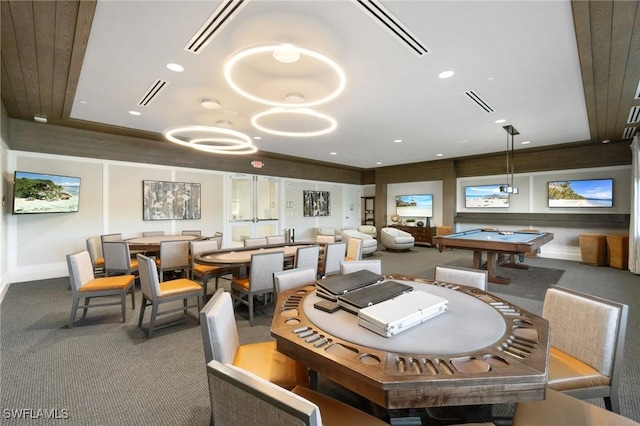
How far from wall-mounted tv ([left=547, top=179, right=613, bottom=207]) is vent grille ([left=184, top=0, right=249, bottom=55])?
9.10m

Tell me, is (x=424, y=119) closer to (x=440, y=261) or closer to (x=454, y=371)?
(x=440, y=261)

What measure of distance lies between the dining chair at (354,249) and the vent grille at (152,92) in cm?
365

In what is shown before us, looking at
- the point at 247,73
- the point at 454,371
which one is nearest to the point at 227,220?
the point at 247,73

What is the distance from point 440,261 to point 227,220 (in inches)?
235

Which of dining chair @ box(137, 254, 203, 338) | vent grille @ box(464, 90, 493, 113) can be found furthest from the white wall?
dining chair @ box(137, 254, 203, 338)

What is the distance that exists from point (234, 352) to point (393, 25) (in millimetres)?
2852

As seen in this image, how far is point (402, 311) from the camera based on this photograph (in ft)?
4.64

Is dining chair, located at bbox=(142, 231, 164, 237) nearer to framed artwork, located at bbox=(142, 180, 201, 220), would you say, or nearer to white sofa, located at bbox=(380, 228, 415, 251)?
framed artwork, located at bbox=(142, 180, 201, 220)

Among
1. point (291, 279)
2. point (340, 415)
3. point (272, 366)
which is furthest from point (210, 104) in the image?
point (340, 415)

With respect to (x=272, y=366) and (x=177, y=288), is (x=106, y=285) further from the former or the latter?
(x=272, y=366)

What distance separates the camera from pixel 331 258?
4188mm

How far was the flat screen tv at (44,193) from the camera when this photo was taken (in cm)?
470

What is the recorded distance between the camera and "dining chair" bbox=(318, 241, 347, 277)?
413cm

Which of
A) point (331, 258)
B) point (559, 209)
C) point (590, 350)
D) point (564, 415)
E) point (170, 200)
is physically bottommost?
point (564, 415)
